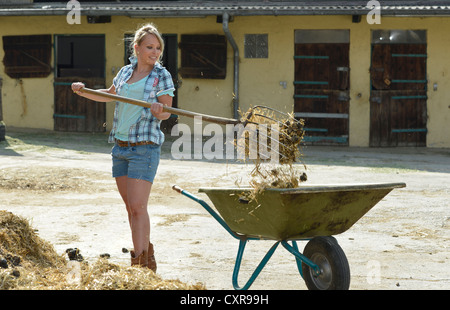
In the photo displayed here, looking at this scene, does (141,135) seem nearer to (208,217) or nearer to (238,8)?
(208,217)

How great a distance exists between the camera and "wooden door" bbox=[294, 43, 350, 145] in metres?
14.3

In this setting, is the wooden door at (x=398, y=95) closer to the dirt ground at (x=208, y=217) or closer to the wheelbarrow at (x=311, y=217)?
the dirt ground at (x=208, y=217)

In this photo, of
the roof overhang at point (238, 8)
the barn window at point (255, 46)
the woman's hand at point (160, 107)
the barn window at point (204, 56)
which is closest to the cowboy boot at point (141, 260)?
the woman's hand at point (160, 107)

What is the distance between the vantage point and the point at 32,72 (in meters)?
15.4

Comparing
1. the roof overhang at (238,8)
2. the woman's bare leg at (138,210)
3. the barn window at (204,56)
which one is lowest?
the woman's bare leg at (138,210)

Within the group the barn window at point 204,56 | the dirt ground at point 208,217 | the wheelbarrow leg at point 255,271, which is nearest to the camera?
the wheelbarrow leg at point 255,271

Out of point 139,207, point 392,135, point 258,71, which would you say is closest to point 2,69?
point 258,71

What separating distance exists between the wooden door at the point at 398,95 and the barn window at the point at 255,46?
2.23m

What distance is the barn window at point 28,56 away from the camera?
1531 centimetres

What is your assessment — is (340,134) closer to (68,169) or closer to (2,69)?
(68,169)

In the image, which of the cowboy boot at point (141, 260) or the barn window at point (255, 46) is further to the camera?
the barn window at point (255, 46)

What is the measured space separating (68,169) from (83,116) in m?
5.51

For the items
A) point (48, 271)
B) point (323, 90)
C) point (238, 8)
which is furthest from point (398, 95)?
point (48, 271)

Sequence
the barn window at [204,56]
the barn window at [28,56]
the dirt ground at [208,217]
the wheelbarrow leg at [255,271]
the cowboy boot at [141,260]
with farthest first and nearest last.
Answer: the barn window at [28,56] → the barn window at [204,56] → the dirt ground at [208,217] → the cowboy boot at [141,260] → the wheelbarrow leg at [255,271]
